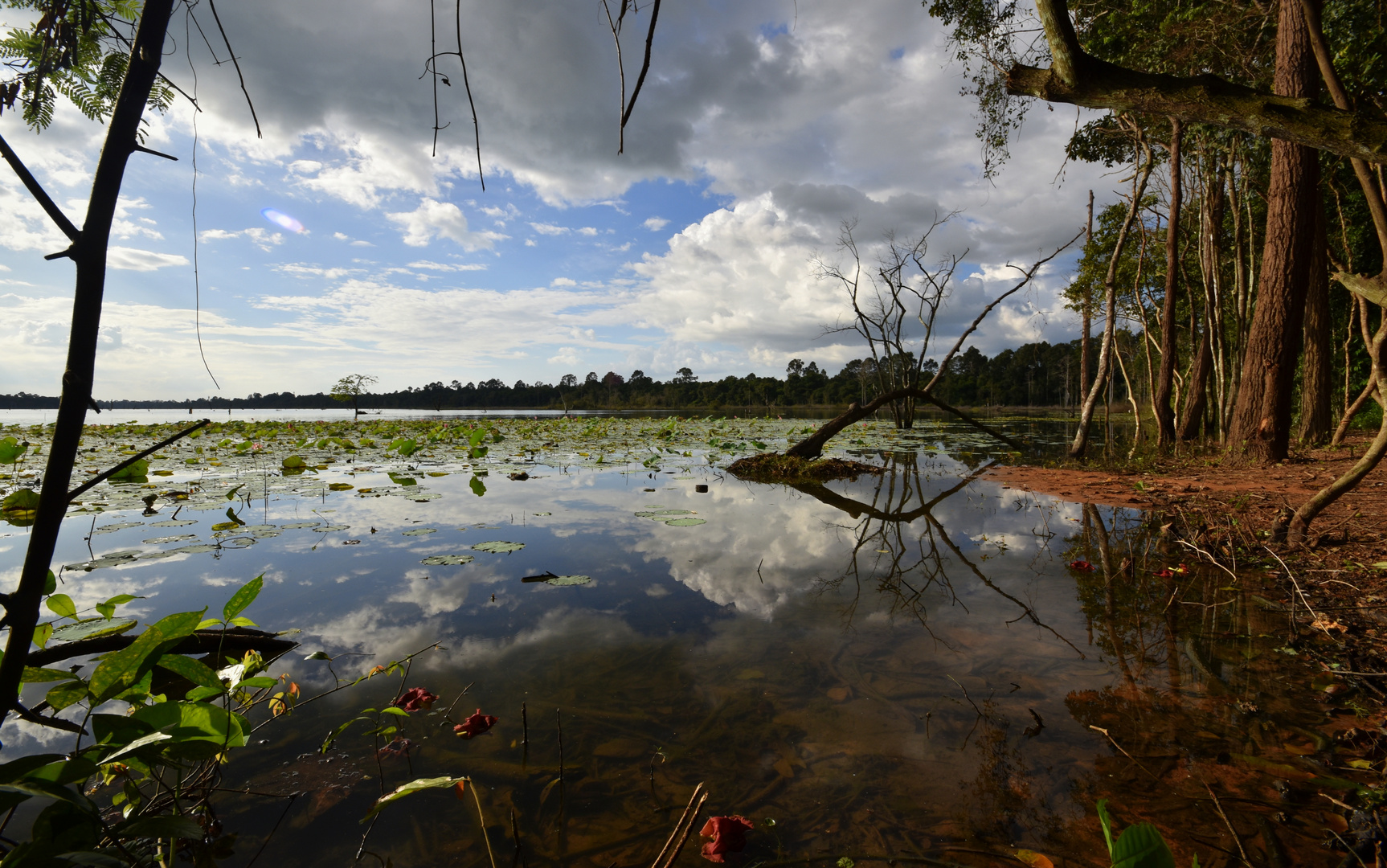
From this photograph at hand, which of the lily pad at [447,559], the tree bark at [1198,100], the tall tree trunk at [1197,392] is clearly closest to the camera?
the tree bark at [1198,100]

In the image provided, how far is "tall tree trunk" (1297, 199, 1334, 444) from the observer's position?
8570 millimetres

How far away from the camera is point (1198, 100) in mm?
1801

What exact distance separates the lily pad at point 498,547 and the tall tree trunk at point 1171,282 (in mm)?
8986

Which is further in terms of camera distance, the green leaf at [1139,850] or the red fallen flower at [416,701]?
the red fallen flower at [416,701]

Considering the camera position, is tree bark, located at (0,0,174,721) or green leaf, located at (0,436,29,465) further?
green leaf, located at (0,436,29,465)

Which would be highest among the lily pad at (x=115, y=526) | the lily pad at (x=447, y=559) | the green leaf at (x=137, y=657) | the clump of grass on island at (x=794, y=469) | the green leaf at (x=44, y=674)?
the green leaf at (x=137, y=657)

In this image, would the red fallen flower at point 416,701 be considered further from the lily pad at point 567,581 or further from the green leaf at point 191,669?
the lily pad at point 567,581

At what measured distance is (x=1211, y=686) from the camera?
79.8 inches

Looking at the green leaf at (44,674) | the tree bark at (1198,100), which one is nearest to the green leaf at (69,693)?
A: the green leaf at (44,674)

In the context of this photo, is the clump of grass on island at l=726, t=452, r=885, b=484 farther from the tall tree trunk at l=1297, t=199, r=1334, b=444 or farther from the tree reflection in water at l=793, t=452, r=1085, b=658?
the tall tree trunk at l=1297, t=199, r=1334, b=444

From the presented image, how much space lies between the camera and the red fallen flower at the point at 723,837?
132 cm

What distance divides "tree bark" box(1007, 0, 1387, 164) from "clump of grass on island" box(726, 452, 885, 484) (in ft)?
→ 20.2

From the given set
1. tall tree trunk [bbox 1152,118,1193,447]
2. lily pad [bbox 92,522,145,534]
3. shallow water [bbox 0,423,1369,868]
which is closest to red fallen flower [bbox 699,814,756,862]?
shallow water [bbox 0,423,1369,868]

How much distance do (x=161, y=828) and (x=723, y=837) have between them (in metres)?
1.08
